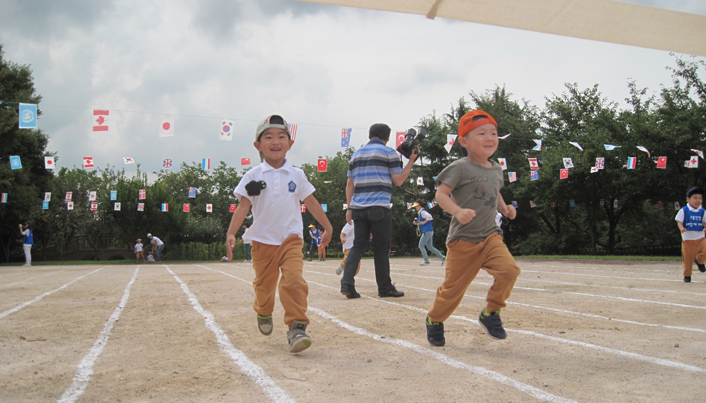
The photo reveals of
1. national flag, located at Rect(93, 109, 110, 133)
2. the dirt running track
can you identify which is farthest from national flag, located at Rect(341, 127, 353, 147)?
the dirt running track

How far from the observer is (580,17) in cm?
295

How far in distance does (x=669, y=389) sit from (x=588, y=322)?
2.02m

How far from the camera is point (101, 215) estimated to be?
152ft

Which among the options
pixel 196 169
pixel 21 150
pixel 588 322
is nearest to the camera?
pixel 588 322

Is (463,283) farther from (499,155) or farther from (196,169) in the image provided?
(196,169)

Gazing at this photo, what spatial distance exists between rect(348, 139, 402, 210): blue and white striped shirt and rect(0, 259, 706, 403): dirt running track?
4.09 feet

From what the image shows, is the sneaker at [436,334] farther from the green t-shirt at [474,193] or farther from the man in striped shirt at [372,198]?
the man in striped shirt at [372,198]

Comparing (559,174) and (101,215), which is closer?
(559,174)

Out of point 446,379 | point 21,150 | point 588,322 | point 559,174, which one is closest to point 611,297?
point 588,322

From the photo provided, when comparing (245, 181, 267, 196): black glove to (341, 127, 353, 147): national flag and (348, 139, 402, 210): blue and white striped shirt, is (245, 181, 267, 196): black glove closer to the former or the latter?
(348, 139, 402, 210): blue and white striped shirt

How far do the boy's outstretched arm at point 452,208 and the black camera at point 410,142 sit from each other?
177 cm

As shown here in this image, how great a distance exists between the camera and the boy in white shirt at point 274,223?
3.77m

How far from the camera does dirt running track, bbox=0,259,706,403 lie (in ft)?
8.47

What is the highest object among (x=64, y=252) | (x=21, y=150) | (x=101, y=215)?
(x=21, y=150)
